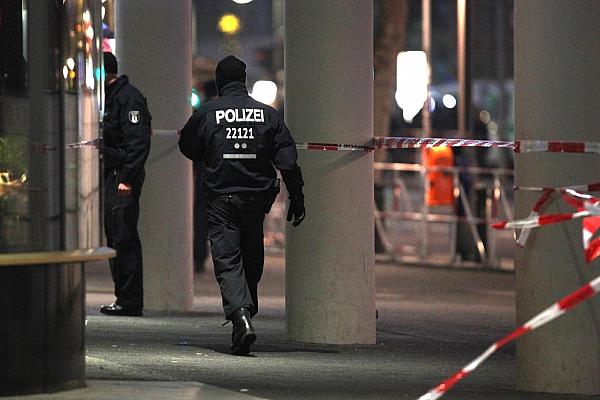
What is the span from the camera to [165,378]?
9.63 meters

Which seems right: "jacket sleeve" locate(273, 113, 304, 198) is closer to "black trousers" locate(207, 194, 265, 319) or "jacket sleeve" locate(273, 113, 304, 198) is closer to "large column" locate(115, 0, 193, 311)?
"black trousers" locate(207, 194, 265, 319)

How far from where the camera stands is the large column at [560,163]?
9.54m

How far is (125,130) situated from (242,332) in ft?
9.91

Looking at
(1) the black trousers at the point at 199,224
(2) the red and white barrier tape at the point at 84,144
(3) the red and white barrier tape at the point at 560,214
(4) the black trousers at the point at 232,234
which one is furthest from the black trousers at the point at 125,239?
(3) the red and white barrier tape at the point at 560,214

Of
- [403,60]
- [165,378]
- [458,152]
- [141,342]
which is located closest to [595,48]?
[165,378]

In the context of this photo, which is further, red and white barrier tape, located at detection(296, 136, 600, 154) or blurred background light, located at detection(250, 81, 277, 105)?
blurred background light, located at detection(250, 81, 277, 105)

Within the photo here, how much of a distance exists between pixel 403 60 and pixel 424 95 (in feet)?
2.63

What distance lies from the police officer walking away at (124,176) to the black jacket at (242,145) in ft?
7.24

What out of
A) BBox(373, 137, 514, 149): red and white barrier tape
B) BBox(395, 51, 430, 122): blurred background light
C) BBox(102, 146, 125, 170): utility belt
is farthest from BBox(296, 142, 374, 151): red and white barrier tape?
BBox(395, 51, 430, 122): blurred background light

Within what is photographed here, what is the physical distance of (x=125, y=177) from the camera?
1369 centimetres

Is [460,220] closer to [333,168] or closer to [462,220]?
[462,220]

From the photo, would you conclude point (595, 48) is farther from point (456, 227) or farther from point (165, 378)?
point (456, 227)

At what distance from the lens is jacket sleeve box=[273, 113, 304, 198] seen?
11.3 metres

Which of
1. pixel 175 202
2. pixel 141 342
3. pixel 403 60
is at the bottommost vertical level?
pixel 141 342
